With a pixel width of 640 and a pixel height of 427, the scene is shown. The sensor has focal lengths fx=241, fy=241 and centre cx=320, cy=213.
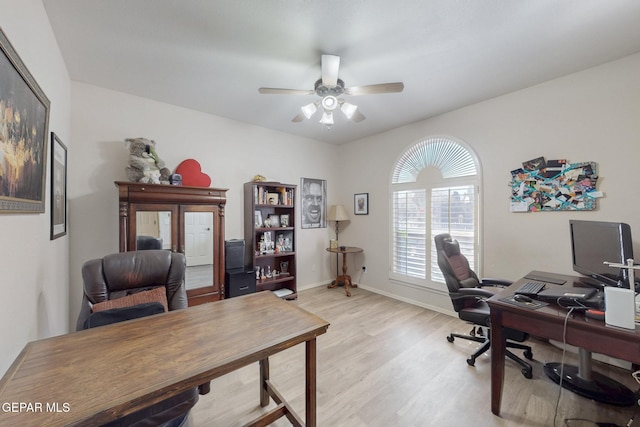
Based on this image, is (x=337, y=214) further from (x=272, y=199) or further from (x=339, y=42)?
(x=339, y=42)

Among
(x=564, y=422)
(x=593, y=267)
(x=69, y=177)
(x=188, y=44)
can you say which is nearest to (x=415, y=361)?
(x=564, y=422)

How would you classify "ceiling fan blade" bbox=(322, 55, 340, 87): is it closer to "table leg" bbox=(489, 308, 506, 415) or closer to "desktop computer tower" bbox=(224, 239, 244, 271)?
"table leg" bbox=(489, 308, 506, 415)

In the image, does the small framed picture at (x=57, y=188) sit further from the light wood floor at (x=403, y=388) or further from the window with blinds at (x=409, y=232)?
the window with blinds at (x=409, y=232)

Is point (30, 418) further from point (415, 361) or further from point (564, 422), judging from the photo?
point (564, 422)

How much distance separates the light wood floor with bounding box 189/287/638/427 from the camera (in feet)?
5.27

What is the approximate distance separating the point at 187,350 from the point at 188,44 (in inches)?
85.4

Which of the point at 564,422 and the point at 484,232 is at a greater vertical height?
the point at 484,232

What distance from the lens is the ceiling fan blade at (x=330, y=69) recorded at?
1847 millimetres

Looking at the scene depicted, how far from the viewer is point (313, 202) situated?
4.43m

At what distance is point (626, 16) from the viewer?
1.64 metres

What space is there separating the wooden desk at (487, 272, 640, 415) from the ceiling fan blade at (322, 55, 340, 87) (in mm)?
2052

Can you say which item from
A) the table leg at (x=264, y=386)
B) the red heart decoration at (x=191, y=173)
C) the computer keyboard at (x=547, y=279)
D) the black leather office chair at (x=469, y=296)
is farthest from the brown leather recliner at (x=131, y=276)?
the computer keyboard at (x=547, y=279)

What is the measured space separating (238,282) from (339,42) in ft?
9.28

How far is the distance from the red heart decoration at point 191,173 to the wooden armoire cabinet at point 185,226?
1.18 ft
